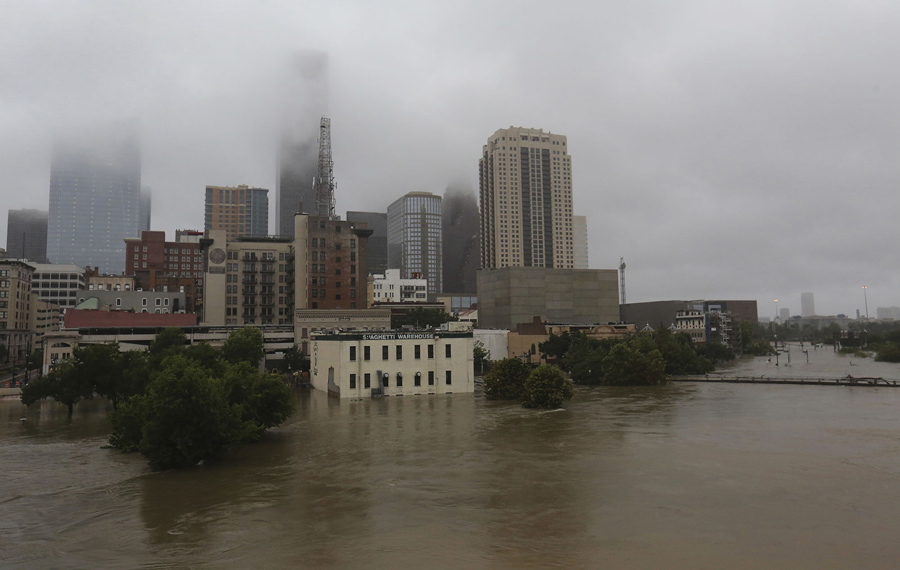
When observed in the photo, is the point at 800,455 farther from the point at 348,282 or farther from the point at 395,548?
the point at 348,282

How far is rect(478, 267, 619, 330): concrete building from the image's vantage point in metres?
158

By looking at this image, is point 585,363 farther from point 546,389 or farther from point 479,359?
point 546,389

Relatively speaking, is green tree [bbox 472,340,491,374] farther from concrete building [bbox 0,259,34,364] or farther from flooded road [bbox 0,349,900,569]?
concrete building [bbox 0,259,34,364]

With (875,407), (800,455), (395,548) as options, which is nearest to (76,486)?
(395,548)

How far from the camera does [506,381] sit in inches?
2714

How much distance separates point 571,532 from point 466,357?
4875 centimetres

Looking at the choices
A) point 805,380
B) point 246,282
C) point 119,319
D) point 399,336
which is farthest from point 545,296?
point 119,319

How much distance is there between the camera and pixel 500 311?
6280 inches

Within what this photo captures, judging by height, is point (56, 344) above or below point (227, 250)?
→ below

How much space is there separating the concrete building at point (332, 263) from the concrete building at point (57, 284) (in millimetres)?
101589

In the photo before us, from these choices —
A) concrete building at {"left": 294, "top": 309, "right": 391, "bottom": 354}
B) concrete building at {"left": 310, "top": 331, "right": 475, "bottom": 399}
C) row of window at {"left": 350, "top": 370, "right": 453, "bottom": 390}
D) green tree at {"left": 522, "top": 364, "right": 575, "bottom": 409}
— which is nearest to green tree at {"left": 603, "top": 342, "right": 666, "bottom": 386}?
concrete building at {"left": 310, "top": 331, "right": 475, "bottom": 399}

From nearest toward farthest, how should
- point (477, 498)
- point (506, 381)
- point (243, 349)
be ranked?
point (477, 498) → point (506, 381) → point (243, 349)

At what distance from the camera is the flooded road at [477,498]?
2042 centimetres

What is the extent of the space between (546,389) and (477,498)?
34.1 metres
